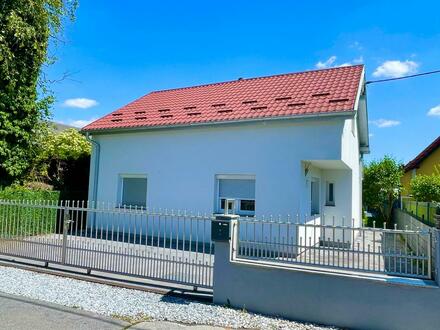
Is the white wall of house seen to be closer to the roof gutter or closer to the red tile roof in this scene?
the roof gutter

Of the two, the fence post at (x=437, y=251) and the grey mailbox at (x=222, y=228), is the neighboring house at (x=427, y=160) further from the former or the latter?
the grey mailbox at (x=222, y=228)

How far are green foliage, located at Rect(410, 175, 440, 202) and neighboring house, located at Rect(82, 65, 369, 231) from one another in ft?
8.13

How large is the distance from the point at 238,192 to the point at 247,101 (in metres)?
3.57

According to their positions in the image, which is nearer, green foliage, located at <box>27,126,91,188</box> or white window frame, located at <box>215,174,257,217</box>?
white window frame, located at <box>215,174,257,217</box>

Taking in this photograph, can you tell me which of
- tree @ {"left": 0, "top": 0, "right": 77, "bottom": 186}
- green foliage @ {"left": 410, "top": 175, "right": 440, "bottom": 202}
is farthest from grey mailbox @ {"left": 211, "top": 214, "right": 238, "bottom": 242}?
green foliage @ {"left": 410, "top": 175, "right": 440, "bottom": 202}

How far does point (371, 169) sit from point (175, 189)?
15914 millimetres

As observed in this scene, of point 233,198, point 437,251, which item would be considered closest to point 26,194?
point 233,198

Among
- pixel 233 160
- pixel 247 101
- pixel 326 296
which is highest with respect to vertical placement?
pixel 247 101

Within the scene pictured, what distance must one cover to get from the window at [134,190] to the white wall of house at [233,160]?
254mm

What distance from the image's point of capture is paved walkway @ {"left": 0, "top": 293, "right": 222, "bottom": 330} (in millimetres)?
4938

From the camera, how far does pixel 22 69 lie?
41.8 feet

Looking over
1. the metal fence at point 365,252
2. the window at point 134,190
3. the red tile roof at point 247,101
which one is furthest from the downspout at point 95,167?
the metal fence at point 365,252

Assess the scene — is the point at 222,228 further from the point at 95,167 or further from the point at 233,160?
the point at 95,167

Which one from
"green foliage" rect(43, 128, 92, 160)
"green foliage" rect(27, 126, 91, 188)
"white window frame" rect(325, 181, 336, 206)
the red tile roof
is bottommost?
"white window frame" rect(325, 181, 336, 206)
